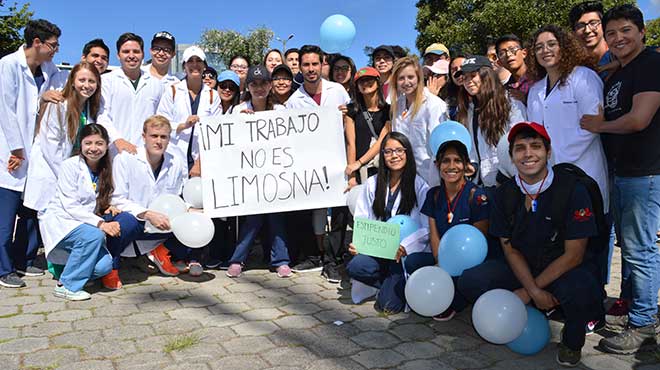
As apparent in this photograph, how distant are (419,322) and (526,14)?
18930mm

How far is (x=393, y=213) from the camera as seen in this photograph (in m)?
4.81

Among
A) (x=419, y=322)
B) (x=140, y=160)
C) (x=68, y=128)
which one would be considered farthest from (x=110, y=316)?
(x=419, y=322)

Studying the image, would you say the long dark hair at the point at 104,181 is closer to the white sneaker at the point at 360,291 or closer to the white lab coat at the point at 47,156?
the white lab coat at the point at 47,156

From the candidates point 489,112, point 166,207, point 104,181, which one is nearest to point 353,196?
point 489,112

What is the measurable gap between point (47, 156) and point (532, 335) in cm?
460

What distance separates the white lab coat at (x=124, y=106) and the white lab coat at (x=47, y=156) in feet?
1.45

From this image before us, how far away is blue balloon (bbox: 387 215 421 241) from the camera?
4.55m

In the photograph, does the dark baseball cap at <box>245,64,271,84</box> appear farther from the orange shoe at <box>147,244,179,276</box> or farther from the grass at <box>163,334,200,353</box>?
the grass at <box>163,334,200,353</box>

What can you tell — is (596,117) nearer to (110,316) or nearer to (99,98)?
(110,316)

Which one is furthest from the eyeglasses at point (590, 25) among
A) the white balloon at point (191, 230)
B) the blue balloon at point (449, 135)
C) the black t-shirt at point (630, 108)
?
the white balloon at point (191, 230)

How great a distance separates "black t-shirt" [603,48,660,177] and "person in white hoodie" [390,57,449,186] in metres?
1.59

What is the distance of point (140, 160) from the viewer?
5.36 m

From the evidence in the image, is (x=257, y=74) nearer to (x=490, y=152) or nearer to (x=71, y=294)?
(x=490, y=152)

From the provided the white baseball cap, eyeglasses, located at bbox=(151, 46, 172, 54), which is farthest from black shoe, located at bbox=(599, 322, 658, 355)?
eyeglasses, located at bbox=(151, 46, 172, 54)
